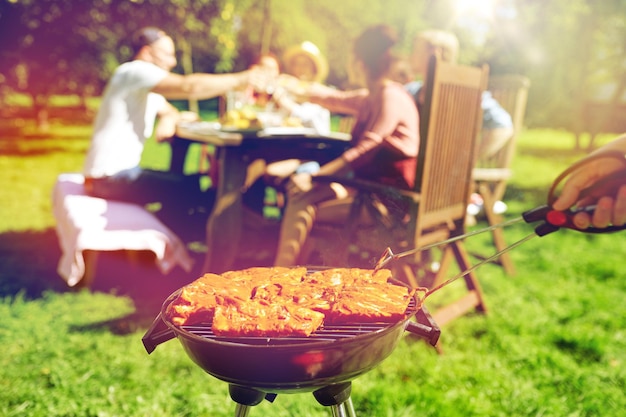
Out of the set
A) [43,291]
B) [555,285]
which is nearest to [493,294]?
[555,285]

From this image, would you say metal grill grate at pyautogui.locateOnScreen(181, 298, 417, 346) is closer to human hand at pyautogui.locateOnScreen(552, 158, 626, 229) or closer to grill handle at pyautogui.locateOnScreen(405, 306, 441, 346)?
grill handle at pyautogui.locateOnScreen(405, 306, 441, 346)

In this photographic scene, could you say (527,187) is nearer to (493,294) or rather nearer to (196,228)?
(493,294)

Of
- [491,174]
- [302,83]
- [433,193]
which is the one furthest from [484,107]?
[302,83]

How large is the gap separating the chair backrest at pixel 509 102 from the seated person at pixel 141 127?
8.04 ft

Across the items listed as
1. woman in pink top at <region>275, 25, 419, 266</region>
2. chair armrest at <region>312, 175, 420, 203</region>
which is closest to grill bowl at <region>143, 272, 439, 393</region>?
chair armrest at <region>312, 175, 420, 203</region>

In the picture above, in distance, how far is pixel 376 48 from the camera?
12.8 feet

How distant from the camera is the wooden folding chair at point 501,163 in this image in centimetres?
451

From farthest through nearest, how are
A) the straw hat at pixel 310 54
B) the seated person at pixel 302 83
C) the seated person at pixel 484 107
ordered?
the straw hat at pixel 310 54
the seated person at pixel 302 83
the seated person at pixel 484 107

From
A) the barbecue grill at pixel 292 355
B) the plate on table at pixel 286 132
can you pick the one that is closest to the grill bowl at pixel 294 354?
the barbecue grill at pixel 292 355

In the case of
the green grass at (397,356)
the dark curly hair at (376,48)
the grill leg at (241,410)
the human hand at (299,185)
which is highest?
the dark curly hair at (376,48)

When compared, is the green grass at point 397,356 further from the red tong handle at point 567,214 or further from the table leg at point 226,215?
the red tong handle at point 567,214

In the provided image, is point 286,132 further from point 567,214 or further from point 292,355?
point 292,355

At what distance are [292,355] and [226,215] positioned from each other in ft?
8.71

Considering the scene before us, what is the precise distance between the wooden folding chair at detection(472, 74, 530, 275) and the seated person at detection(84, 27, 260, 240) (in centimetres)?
225
